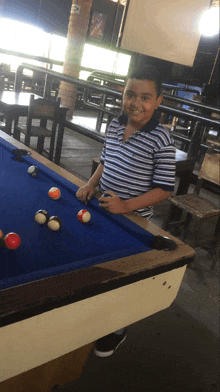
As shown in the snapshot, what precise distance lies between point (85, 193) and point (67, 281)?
65 cm

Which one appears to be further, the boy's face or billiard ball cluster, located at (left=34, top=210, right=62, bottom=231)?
the boy's face

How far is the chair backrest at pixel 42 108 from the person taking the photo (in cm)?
359

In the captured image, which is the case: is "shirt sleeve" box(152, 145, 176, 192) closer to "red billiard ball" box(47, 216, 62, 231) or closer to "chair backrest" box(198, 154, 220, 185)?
"red billiard ball" box(47, 216, 62, 231)

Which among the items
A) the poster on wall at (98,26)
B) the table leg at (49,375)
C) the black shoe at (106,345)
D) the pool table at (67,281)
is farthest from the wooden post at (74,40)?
the table leg at (49,375)

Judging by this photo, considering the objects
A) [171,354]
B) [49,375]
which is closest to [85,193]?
[49,375]

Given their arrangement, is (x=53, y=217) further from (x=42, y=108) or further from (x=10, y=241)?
(x=42, y=108)

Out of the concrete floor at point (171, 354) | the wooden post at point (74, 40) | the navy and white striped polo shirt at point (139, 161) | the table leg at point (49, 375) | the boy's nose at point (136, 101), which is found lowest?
the concrete floor at point (171, 354)

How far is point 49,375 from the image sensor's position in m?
1.19

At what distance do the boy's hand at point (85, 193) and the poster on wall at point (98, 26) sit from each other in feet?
33.7

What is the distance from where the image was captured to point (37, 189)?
5.02ft

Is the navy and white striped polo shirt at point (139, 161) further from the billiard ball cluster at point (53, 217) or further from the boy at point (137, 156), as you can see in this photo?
the billiard ball cluster at point (53, 217)

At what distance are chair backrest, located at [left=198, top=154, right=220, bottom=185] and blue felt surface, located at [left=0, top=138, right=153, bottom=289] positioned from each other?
1369 millimetres

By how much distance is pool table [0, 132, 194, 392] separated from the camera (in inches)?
31.2

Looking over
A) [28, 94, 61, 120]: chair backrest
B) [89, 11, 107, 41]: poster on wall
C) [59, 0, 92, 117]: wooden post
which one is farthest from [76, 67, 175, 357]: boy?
[89, 11, 107, 41]: poster on wall
